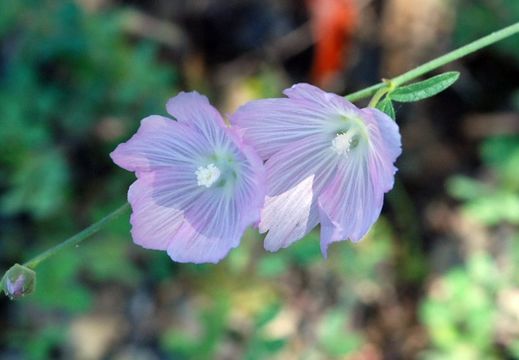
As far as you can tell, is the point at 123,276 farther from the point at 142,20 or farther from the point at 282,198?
the point at 282,198

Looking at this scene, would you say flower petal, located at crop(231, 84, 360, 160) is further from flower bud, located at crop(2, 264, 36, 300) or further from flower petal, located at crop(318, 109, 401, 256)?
flower bud, located at crop(2, 264, 36, 300)

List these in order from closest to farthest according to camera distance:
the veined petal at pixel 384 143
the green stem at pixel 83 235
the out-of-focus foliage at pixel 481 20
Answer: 1. the veined petal at pixel 384 143
2. the green stem at pixel 83 235
3. the out-of-focus foliage at pixel 481 20

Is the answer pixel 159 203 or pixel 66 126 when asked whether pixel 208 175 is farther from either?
pixel 66 126

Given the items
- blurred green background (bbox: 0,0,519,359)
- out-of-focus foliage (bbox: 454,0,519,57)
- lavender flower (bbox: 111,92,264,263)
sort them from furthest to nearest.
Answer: out-of-focus foliage (bbox: 454,0,519,57) < blurred green background (bbox: 0,0,519,359) < lavender flower (bbox: 111,92,264,263)

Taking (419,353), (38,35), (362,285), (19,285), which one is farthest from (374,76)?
(19,285)

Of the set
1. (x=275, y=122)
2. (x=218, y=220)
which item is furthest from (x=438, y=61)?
(x=218, y=220)

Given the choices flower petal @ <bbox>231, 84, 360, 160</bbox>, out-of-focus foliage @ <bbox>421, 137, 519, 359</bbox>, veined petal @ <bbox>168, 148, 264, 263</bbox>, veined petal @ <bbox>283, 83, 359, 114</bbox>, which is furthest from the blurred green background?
veined petal @ <bbox>283, 83, 359, 114</bbox>

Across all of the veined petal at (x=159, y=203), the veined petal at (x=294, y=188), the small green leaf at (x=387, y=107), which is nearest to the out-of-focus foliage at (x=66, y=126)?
the veined petal at (x=159, y=203)

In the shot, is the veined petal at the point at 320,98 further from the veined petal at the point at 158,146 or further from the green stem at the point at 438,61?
the veined petal at the point at 158,146
